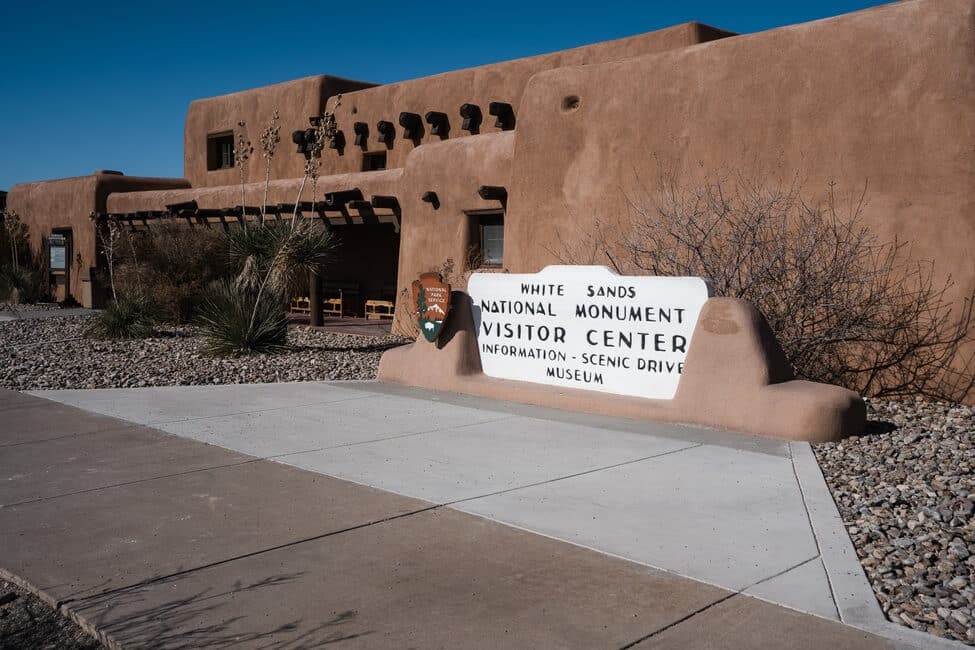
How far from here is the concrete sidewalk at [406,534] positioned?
3979 millimetres

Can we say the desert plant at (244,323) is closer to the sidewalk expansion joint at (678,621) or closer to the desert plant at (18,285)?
the sidewalk expansion joint at (678,621)

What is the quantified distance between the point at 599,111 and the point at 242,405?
6.69 m

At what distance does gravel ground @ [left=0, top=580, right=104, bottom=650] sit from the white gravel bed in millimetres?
7569

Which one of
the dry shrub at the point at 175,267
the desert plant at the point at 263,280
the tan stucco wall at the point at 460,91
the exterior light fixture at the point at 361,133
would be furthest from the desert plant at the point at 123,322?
the exterior light fixture at the point at 361,133

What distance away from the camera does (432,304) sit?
10.8 m

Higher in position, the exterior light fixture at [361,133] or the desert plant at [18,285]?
the exterior light fixture at [361,133]

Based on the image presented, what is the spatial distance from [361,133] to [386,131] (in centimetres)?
112

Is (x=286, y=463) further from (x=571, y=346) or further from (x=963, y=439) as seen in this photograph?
(x=963, y=439)

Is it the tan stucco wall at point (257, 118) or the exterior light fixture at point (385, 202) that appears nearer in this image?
the exterior light fixture at point (385, 202)

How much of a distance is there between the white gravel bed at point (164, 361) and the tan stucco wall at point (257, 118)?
941 cm

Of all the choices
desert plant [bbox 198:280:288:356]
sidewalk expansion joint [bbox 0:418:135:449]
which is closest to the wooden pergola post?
desert plant [bbox 198:280:288:356]

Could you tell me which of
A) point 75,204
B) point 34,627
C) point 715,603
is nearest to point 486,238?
point 715,603

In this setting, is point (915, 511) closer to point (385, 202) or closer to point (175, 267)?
point (385, 202)

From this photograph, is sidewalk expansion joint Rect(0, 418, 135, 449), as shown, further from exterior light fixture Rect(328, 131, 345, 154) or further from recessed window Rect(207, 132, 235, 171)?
recessed window Rect(207, 132, 235, 171)
